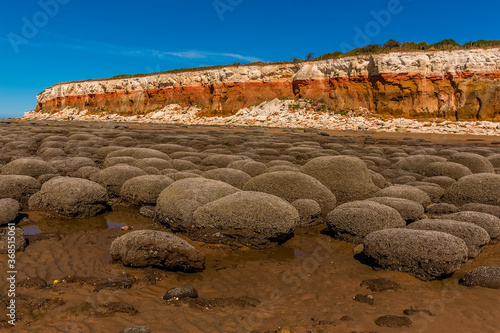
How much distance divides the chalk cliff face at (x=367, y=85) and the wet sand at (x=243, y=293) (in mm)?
45842

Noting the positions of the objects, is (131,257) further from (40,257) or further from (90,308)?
(40,257)

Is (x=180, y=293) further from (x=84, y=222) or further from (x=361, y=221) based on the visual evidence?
(x=84, y=222)

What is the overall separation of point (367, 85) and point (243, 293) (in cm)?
5193

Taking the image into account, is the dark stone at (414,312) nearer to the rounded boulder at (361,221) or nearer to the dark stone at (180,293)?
the rounded boulder at (361,221)

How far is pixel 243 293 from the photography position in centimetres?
663

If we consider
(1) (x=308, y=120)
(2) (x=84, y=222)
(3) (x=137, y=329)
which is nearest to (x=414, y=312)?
(3) (x=137, y=329)

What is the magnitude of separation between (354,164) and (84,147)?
59.2 ft

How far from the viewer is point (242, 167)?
1546 centimetres

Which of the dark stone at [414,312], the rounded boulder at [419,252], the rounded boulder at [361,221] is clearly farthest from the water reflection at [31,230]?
the dark stone at [414,312]

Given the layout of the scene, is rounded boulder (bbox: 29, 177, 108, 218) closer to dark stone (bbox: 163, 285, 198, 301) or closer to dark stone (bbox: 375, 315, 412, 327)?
dark stone (bbox: 163, 285, 198, 301)

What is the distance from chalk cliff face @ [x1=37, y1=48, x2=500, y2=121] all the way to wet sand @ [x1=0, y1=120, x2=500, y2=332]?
45.8m

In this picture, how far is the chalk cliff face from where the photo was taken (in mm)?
46312

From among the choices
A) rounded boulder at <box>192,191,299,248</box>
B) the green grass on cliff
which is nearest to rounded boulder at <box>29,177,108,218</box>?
rounded boulder at <box>192,191,299,248</box>

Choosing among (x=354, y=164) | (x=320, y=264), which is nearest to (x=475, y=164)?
(x=354, y=164)
